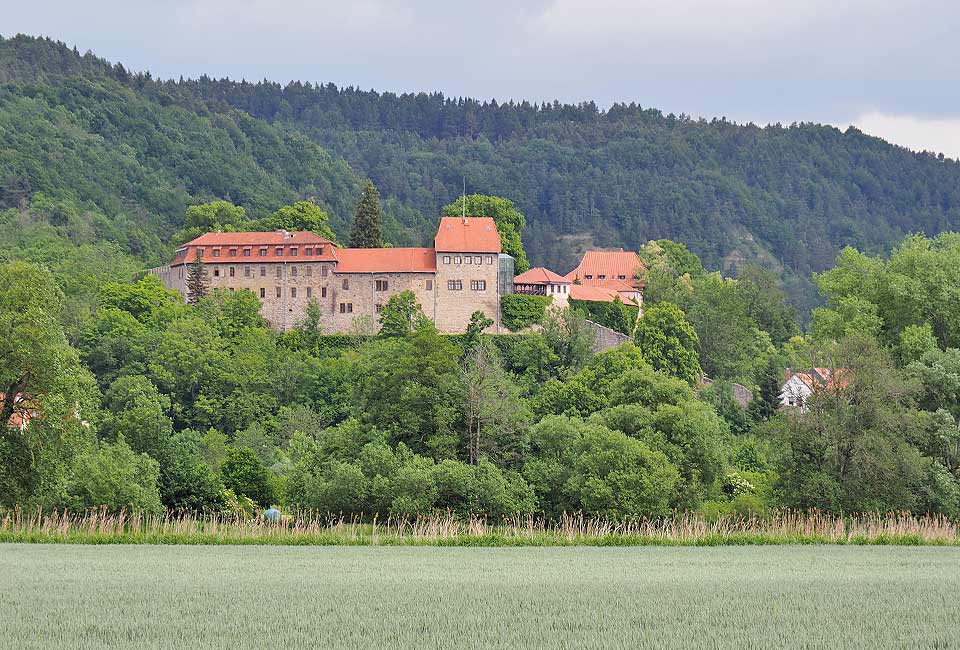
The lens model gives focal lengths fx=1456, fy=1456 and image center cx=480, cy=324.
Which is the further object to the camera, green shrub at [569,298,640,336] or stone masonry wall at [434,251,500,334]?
green shrub at [569,298,640,336]

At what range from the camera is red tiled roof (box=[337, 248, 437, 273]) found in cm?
8900

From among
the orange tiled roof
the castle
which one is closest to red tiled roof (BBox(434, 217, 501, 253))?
the castle

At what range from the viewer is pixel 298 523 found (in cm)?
4169

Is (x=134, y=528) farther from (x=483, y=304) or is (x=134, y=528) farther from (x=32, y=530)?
(x=483, y=304)

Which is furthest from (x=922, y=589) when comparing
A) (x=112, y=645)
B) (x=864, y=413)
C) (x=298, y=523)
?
(x=864, y=413)

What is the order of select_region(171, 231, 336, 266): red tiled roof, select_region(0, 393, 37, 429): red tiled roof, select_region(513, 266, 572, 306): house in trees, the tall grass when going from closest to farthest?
the tall grass
select_region(0, 393, 37, 429): red tiled roof
select_region(513, 266, 572, 306): house in trees
select_region(171, 231, 336, 266): red tiled roof

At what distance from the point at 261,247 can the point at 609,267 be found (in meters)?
29.9

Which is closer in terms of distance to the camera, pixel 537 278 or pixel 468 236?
pixel 468 236

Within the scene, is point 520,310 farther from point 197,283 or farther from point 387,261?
point 197,283

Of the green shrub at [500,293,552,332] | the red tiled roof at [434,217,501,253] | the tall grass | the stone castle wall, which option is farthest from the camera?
the red tiled roof at [434,217,501,253]

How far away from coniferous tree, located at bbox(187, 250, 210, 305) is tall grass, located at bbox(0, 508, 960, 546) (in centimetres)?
4972

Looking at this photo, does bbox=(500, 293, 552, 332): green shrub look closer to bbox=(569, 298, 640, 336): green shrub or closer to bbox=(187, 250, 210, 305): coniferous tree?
bbox=(569, 298, 640, 336): green shrub

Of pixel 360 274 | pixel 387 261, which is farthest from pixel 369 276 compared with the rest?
pixel 387 261

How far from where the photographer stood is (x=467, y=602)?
75.5 ft
